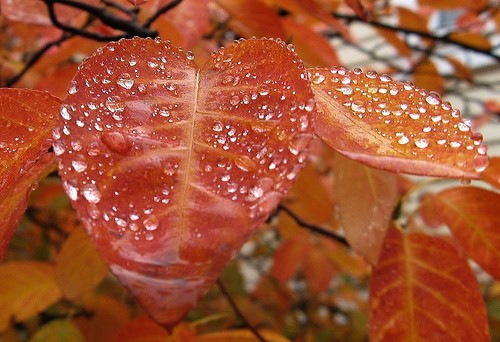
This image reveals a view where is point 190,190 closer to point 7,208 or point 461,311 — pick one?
point 7,208

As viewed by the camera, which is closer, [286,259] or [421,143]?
[421,143]

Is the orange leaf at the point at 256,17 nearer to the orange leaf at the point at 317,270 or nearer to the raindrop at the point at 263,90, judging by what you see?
the raindrop at the point at 263,90

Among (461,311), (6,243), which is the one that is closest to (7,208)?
(6,243)

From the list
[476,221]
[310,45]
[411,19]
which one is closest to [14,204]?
[476,221]

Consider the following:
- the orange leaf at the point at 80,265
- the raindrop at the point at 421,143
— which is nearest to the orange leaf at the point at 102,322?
the orange leaf at the point at 80,265

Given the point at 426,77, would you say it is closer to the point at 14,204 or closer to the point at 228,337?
the point at 228,337

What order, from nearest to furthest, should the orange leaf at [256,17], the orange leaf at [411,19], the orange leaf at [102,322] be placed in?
the orange leaf at [256,17] → the orange leaf at [102,322] → the orange leaf at [411,19]
